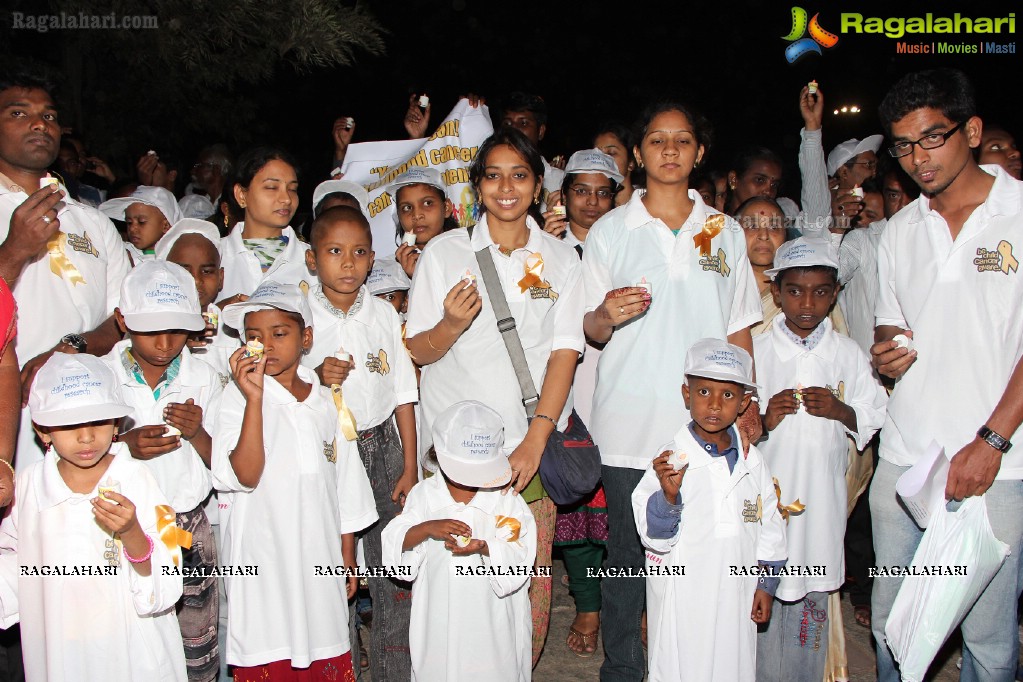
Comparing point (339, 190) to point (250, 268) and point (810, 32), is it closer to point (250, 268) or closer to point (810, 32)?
point (250, 268)

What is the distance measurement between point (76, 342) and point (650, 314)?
2.37 metres

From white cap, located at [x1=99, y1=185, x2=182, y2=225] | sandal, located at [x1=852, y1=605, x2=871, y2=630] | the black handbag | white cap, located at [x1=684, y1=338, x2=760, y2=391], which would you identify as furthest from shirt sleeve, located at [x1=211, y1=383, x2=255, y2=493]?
sandal, located at [x1=852, y1=605, x2=871, y2=630]

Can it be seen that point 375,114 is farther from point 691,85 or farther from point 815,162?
point 815,162

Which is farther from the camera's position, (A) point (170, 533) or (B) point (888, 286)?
(B) point (888, 286)

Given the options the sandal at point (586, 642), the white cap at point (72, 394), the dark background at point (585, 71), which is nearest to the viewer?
the white cap at point (72, 394)

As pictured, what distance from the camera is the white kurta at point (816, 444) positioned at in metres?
4.35

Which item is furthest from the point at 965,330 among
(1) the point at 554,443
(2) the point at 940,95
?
(1) the point at 554,443

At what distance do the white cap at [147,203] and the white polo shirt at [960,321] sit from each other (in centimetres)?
406

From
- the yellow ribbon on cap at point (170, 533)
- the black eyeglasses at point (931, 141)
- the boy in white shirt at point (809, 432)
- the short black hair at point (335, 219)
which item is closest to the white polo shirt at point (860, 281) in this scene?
the boy in white shirt at point (809, 432)

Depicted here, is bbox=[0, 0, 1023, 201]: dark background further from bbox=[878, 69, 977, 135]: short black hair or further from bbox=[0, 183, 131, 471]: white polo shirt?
bbox=[878, 69, 977, 135]: short black hair

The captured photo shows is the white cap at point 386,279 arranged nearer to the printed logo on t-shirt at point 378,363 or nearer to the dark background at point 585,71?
the printed logo on t-shirt at point 378,363

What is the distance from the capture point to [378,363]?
14.5ft

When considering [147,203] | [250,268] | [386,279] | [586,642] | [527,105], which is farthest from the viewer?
[527,105]

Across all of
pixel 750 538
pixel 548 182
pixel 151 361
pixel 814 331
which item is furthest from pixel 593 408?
pixel 548 182
